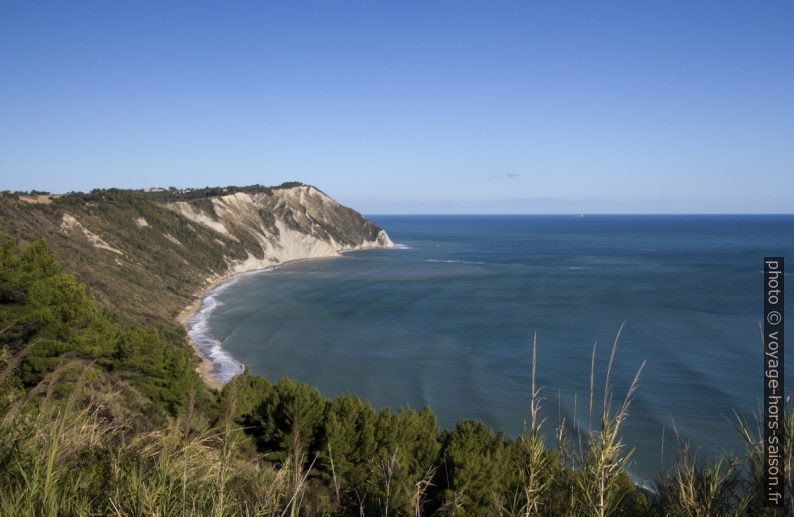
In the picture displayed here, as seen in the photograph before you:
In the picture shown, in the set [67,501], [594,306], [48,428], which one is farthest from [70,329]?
[594,306]

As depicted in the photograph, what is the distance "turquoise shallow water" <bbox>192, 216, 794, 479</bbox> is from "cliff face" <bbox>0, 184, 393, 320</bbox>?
457cm

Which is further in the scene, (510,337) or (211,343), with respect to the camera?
(510,337)

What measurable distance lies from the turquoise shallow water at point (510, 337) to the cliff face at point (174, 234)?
457 centimetres

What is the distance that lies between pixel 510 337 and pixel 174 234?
45.0 meters

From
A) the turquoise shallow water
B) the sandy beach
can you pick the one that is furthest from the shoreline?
the turquoise shallow water

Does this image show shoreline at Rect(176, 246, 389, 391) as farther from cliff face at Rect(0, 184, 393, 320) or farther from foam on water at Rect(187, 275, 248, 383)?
cliff face at Rect(0, 184, 393, 320)

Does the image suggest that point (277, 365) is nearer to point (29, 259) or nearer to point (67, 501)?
point (29, 259)

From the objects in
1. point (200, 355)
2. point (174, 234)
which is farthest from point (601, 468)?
point (174, 234)

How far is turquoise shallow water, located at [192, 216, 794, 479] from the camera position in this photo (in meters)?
25.8

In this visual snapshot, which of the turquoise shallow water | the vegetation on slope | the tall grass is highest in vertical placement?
the tall grass

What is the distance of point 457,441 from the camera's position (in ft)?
43.9

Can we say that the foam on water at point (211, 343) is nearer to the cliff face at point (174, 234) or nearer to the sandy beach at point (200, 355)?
the sandy beach at point (200, 355)

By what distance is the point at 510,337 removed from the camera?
38969 millimetres

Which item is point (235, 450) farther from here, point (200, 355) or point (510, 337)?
point (510, 337)
